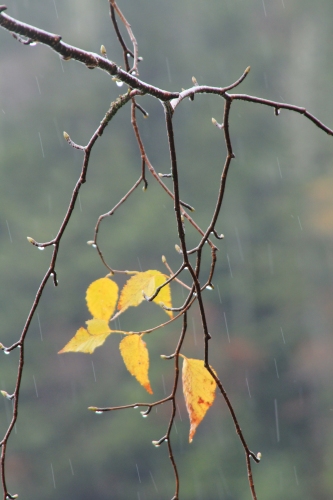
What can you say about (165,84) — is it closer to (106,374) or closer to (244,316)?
(244,316)

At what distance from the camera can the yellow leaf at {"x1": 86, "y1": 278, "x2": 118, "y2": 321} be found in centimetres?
55

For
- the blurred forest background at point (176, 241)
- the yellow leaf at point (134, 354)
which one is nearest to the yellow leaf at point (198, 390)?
the yellow leaf at point (134, 354)

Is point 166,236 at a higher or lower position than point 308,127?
lower

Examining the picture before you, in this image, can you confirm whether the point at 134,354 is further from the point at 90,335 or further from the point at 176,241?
the point at 176,241

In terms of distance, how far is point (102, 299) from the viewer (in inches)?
21.7

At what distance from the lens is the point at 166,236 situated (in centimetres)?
568

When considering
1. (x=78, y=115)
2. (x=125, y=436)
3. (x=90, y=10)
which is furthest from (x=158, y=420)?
(x=90, y=10)

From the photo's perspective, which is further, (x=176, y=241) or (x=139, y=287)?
(x=176, y=241)

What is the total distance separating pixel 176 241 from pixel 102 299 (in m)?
5.06

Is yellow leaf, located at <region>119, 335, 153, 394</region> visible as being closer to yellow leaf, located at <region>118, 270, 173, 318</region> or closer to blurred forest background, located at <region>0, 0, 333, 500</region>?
yellow leaf, located at <region>118, 270, 173, 318</region>

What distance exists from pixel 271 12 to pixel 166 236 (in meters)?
3.47

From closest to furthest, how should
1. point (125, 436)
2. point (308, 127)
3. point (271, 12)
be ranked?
point (125, 436), point (308, 127), point (271, 12)

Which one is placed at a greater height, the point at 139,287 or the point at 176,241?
the point at 176,241

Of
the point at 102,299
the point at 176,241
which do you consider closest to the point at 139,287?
the point at 102,299
